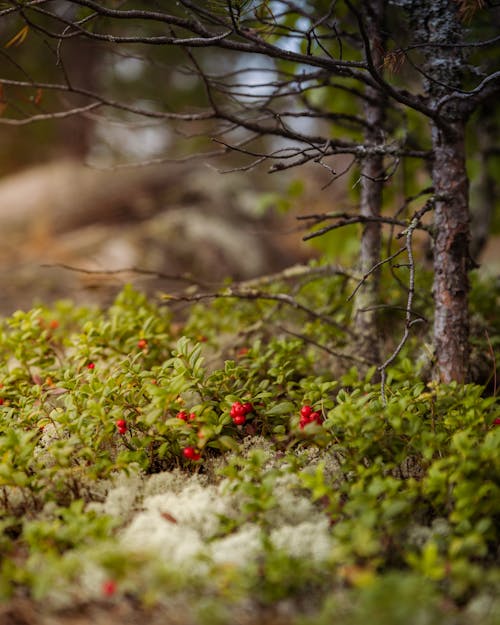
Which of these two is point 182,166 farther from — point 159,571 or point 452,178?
point 159,571

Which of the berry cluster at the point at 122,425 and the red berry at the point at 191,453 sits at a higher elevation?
the berry cluster at the point at 122,425

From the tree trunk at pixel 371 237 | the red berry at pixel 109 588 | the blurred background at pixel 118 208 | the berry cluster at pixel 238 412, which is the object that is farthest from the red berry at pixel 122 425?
the blurred background at pixel 118 208

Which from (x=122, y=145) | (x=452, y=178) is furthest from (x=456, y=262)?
(x=122, y=145)

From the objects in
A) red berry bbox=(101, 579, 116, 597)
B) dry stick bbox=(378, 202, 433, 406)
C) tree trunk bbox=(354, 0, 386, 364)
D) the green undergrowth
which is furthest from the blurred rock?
red berry bbox=(101, 579, 116, 597)

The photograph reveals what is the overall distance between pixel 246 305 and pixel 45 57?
6.87 m

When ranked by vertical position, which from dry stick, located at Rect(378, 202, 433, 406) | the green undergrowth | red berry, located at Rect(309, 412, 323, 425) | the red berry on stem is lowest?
the green undergrowth

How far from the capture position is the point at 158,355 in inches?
136

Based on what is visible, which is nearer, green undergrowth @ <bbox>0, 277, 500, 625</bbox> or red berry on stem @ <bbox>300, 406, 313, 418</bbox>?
green undergrowth @ <bbox>0, 277, 500, 625</bbox>

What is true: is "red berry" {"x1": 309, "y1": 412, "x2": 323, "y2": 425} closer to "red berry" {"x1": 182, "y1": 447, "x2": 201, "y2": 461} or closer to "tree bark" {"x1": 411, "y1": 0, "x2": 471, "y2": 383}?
"red berry" {"x1": 182, "y1": 447, "x2": 201, "y2": 461}

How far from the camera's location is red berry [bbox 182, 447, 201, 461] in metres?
2.39

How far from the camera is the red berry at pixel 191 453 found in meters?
2.39

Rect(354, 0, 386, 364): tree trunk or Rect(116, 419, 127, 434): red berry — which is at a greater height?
Rect(354, 0, 386, 364): tree trunk

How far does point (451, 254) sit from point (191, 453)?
183 centimetres

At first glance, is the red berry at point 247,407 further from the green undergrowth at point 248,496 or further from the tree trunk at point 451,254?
the tree trunk at point 451,254
